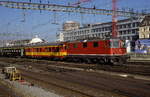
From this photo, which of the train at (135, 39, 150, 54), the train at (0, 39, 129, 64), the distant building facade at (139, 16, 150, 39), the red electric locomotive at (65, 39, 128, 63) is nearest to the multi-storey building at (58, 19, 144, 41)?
the distant building facade at (139, 16, 150, 39)

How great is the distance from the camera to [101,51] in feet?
89.5

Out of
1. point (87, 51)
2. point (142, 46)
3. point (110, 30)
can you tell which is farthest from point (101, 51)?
point (110, 30)

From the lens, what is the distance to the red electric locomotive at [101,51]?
26.3 m

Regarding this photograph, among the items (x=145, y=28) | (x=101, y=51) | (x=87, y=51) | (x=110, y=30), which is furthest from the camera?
(x=110, y=30)

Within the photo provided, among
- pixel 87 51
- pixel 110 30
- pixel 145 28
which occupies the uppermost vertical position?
pixel 110 30

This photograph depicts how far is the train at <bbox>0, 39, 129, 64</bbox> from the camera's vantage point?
86.7 feet

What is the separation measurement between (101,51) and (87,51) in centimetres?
282

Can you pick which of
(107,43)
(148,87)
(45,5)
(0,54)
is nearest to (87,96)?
(148,87)

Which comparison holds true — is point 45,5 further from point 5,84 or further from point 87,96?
point 87,96

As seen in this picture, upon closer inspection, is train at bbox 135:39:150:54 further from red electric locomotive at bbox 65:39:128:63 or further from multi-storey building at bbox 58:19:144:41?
multi-storey building at bbox 58:19:144:41

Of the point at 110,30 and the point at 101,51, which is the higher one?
the point at 110,30

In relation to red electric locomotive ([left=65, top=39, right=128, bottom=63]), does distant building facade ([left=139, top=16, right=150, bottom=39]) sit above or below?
above

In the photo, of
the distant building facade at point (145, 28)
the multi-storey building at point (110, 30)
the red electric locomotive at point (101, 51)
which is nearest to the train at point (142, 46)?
the red electric locomotive at point (101, 51)

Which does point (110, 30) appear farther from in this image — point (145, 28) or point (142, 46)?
point (142, 46)
